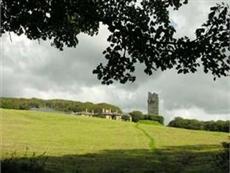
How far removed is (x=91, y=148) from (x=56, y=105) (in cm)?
9056

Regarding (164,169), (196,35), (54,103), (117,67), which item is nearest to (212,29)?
(196,35)

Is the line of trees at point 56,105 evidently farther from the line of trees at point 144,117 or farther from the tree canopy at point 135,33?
the tree canopy at point 135,33

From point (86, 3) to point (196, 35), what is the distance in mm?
3442

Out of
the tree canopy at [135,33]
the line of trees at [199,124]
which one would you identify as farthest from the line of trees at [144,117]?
the tree canopy at [135,33]

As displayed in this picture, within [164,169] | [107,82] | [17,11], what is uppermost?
[17,11]

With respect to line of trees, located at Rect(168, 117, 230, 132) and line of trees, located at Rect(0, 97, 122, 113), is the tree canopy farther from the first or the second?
line of trees, located at Rect(0, 97, 122, 113)

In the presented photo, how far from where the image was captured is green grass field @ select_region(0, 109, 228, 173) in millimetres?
28406

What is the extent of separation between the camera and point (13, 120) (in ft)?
233

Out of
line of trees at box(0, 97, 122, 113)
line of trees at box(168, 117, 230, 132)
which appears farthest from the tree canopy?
line of trees at box(0, 97, 122, 113)

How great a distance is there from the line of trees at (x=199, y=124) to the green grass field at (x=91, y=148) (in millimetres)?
22252

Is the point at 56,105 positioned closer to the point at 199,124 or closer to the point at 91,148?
the point at 199,124

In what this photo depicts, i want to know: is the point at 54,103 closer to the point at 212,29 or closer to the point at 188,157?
the point at 188,157

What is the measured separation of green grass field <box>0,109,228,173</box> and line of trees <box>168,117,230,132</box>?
2225cm

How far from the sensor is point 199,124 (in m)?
95.4
